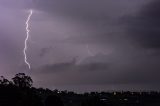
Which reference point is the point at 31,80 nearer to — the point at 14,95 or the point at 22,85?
the point at 22,85

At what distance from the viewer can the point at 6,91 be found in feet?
400

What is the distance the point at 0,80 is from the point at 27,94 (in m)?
25.3

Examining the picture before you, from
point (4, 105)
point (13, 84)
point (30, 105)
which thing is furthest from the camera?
point (13, 84)

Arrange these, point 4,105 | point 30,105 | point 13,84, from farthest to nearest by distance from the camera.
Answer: point 13,84 < point 4,105 < point 30,105

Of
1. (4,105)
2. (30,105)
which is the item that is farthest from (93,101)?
(4,105)

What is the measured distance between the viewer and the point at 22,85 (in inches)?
5236

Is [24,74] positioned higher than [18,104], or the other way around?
[24,74]

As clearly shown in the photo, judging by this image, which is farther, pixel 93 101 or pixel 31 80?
pixel 31 80

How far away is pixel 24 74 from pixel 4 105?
56.0 ft

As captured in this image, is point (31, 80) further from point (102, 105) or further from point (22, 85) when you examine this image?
point (102, 105)

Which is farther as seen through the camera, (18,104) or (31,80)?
(31,80)

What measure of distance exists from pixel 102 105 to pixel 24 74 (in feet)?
93.1

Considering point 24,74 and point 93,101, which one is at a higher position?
point 24,74

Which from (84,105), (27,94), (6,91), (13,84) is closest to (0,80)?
(13,84)
